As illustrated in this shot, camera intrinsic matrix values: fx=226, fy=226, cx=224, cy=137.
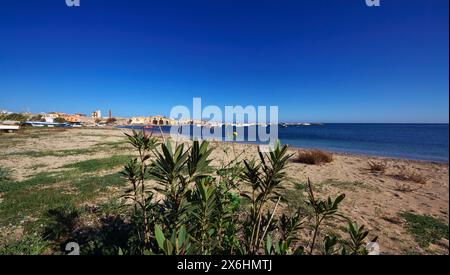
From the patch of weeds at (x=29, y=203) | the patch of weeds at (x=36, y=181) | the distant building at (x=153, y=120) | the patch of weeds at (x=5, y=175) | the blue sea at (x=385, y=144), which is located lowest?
the blue sea at (x=385, y=144)

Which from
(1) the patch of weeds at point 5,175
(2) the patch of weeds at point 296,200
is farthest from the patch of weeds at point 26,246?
(1) the patch of weeds at point 5,175

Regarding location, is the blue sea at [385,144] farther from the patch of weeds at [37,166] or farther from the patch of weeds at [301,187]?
the patch of weeds at [37,166]

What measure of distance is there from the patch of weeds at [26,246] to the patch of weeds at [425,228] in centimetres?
601

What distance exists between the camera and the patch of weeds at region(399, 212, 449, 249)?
161 inches

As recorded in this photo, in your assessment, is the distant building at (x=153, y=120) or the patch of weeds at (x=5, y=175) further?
the patch of weeds at (x=5, y=175)

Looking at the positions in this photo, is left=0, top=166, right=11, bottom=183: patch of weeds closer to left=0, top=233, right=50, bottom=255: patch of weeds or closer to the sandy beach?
the sandy beach

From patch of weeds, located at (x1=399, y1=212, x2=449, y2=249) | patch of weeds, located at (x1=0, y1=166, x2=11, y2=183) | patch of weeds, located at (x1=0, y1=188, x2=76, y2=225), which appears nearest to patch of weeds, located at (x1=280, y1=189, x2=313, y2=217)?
patch of weeds, located at (x1=399, y1=212, x2=449, y2=249)

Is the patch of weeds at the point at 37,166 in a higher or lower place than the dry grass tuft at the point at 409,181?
higher

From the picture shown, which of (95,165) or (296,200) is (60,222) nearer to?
(296,200)

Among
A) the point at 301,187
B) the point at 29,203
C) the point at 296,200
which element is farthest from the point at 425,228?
the point at 29,203

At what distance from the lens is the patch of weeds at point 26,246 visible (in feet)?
10.2

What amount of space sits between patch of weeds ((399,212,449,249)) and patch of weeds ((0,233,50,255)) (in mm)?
6010

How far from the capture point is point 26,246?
321 cm
